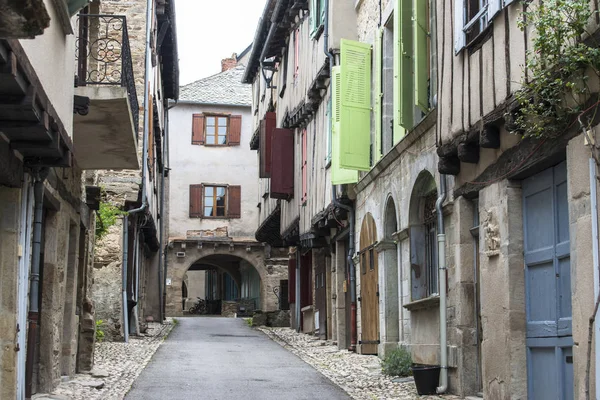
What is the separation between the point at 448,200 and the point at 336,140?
4373mm

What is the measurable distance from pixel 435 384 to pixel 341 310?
7.64 metres

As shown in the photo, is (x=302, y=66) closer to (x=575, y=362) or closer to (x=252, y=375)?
(x=252, y=375)

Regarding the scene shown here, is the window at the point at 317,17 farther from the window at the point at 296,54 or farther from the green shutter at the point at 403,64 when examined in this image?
the green shutter at the point at 403,64

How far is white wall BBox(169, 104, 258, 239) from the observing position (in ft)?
112

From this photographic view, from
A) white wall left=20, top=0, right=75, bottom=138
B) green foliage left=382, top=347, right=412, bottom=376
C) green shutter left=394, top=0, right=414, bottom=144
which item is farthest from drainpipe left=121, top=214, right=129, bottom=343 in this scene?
white wall left=20, top=0, right=75, bottom=138

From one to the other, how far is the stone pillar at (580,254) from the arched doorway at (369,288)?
23.5 feet

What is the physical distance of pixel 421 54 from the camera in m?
10.8

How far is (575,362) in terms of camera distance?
6426mm

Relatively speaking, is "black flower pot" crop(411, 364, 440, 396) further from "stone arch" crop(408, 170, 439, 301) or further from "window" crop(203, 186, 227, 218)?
"window" crop(203, 186, 227, 218)

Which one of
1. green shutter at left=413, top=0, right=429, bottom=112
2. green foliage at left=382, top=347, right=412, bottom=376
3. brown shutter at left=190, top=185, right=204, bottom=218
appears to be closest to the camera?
green shutter at left=413, top=0, right=429, bottom=112

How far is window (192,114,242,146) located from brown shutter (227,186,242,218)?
5.84ft

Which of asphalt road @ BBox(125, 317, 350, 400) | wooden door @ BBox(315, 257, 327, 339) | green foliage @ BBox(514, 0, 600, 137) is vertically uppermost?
green foliage @ BBox(514, 0, 600, 137)

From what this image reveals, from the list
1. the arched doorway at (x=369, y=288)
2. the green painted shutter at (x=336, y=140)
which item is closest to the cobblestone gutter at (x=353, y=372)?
the arched doorway at (x=369, y=288)

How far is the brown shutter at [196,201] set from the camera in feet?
111
